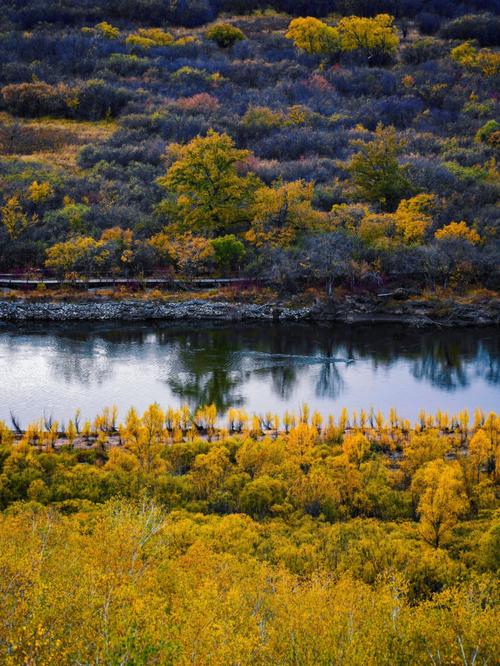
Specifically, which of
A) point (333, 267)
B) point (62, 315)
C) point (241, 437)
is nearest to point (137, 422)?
point (241, 437)

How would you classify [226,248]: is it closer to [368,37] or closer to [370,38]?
[370,38]

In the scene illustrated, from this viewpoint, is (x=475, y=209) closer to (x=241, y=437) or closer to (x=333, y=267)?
(x=333, y=267)

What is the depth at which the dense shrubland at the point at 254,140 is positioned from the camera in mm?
65000

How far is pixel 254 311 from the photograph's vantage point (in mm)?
60375

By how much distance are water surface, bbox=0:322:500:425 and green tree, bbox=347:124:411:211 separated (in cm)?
1921

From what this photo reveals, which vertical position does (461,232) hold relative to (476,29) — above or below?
below

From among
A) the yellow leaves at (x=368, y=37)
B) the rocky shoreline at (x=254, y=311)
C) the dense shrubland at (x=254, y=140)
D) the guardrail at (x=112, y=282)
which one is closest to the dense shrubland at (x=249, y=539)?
the rocky shoreline at (x=254, y=311)

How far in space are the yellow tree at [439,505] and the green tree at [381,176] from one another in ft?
157

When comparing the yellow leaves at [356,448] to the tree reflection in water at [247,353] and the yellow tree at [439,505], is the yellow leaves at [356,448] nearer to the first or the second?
the yellow tree at [439,505]

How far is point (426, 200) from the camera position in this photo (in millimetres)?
70125

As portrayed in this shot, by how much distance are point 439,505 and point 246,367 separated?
2307 cm

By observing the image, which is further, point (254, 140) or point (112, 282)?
point (254, 140)

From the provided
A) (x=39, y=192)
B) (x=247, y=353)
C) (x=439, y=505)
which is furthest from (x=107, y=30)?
(x=439, y=505)

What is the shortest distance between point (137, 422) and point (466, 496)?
1408cm
